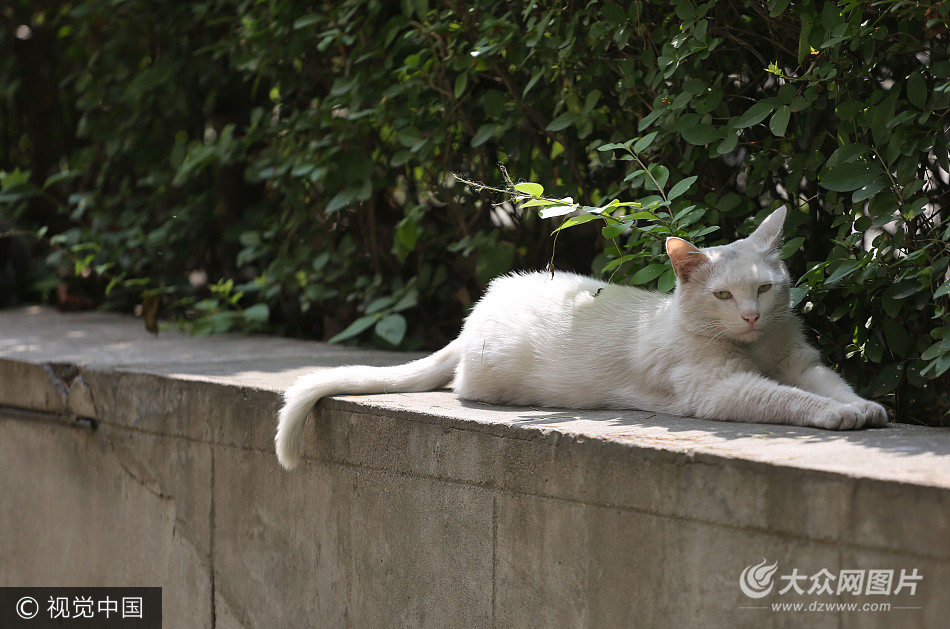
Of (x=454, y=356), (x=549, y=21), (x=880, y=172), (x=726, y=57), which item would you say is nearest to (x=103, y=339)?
(x=454, y=356)

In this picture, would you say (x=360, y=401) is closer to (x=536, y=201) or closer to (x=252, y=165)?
(x=536, y=201)

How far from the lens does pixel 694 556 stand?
6.56 feet

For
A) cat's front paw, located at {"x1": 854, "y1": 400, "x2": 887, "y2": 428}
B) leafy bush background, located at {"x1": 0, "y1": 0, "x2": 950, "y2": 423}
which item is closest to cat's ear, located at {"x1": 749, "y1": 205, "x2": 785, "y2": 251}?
leafy bush background, located at {"x1": 0, "y1": 0, "x2": 950, "y2": 423}

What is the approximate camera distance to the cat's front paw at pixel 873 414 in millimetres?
2189

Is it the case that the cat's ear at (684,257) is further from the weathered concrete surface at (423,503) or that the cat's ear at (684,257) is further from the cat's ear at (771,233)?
the weathered concrete surface at (423,503)

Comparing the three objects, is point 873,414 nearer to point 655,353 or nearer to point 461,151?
point 655,353

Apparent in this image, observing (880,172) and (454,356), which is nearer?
(880,172)

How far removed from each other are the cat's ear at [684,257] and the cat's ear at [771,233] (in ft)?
0.59

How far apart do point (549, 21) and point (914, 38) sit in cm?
116

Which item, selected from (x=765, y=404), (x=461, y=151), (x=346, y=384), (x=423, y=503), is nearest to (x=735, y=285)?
(x=765, y=404)

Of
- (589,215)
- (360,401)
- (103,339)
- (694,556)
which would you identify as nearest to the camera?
(694,556)

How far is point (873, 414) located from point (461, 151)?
2161mm

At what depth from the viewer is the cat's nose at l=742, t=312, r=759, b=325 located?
7.72 ft

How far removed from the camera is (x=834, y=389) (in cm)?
234
